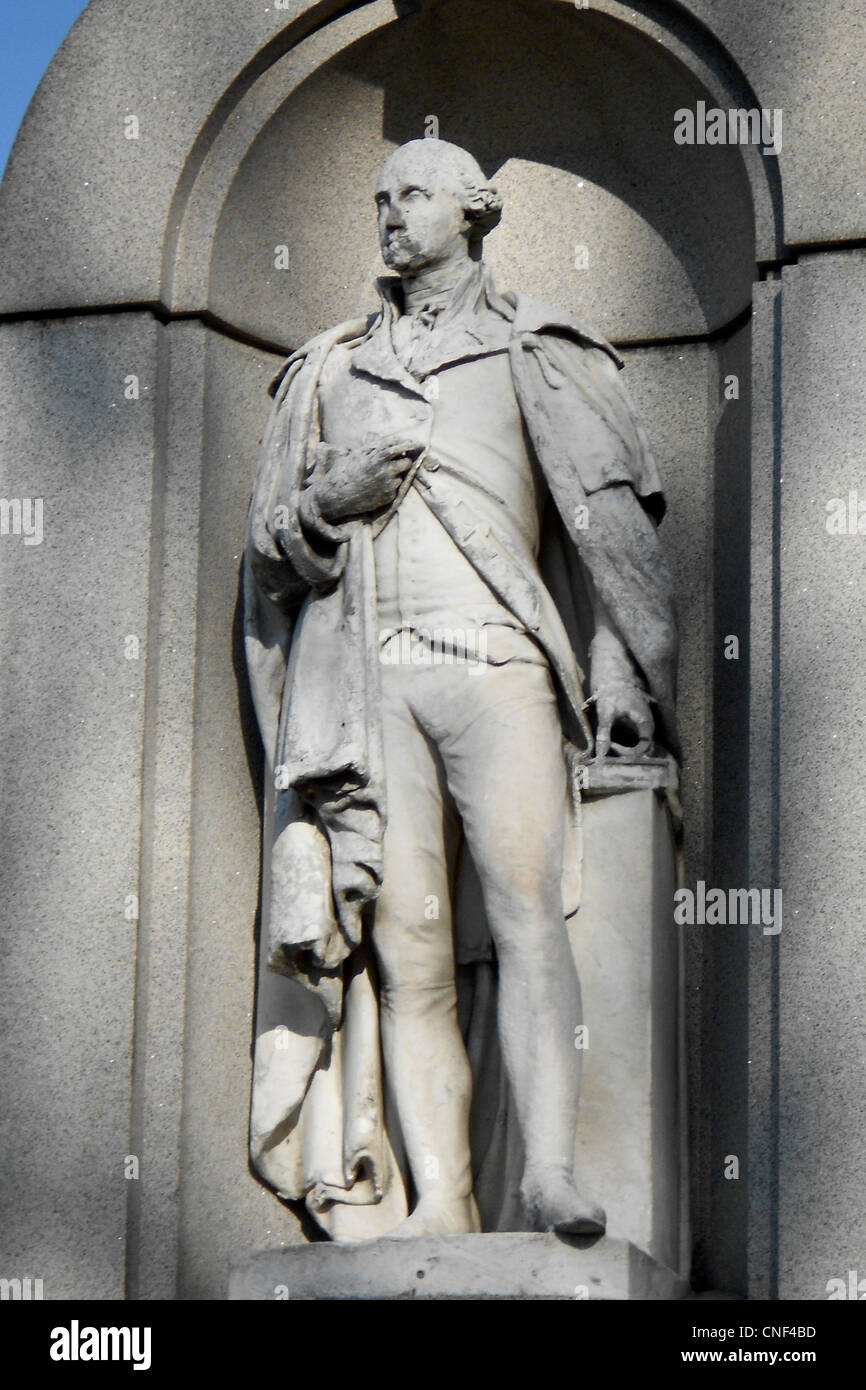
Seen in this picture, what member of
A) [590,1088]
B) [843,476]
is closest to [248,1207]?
[590,1088]

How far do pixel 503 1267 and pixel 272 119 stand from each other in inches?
148

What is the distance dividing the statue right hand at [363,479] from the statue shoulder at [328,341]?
0.49 metres

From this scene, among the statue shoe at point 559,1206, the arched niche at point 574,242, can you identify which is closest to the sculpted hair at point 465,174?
the arched niche at point 574,242

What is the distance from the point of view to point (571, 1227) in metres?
7.54

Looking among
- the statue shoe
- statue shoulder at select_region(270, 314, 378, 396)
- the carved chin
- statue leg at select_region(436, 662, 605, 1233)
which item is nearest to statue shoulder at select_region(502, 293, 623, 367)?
the carved chin

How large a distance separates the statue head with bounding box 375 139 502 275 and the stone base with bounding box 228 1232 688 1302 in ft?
9.62

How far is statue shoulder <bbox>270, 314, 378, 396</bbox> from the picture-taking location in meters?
8.80

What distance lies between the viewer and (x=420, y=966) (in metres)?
8.21

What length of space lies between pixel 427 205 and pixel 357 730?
1638mm

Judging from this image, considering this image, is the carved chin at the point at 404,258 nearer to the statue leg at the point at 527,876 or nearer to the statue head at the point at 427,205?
the statue head at the point at 427,205

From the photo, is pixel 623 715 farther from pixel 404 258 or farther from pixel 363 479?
pixel 404 258

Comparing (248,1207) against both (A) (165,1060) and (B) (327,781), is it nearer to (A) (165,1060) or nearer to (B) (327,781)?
(A) (165,1060)

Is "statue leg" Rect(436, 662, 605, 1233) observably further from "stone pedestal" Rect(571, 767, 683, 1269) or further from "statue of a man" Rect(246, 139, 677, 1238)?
"stone pedestal" Rect(571, 767, 683, 1269)

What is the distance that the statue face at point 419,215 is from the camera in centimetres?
862
